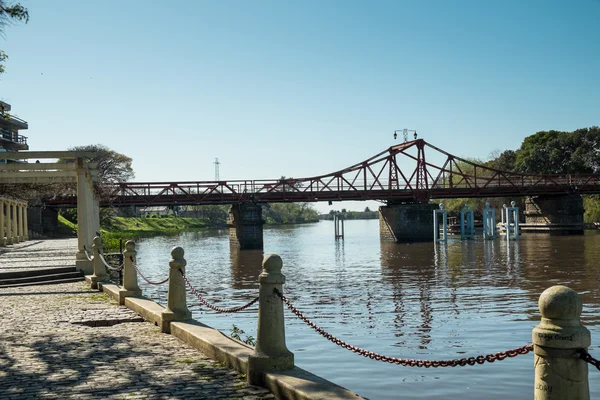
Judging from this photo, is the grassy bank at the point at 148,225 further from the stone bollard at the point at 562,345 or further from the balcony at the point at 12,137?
the stone bollard at the point at 562,345

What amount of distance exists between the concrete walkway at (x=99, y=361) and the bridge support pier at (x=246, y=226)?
46371mm

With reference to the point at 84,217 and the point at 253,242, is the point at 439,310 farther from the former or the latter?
the point at 253,242

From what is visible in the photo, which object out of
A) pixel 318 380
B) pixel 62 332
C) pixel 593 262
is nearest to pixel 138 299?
pixel 62 332

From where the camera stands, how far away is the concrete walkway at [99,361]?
691 centimetres

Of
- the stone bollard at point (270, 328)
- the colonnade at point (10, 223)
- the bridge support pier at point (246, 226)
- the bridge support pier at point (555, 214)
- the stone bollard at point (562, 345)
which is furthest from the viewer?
the bridge support pier at point (555, 214)

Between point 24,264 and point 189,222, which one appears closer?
point 24,264

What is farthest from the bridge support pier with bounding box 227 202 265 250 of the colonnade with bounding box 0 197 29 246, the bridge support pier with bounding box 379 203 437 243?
the colonnade with bounding box 0 197 29 246

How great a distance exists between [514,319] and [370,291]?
8565mm

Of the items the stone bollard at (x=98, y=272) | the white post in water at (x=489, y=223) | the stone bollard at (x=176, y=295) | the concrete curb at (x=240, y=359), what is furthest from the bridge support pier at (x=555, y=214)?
the stone bollard at (x=176, y=295)

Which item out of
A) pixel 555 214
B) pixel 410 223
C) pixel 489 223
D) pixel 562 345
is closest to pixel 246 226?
pixel 410 223

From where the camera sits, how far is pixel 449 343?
43.5ft

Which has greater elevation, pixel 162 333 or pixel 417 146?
pixel 417 146

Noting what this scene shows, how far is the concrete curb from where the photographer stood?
6.20m

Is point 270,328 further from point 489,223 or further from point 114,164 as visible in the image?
point 114,164
